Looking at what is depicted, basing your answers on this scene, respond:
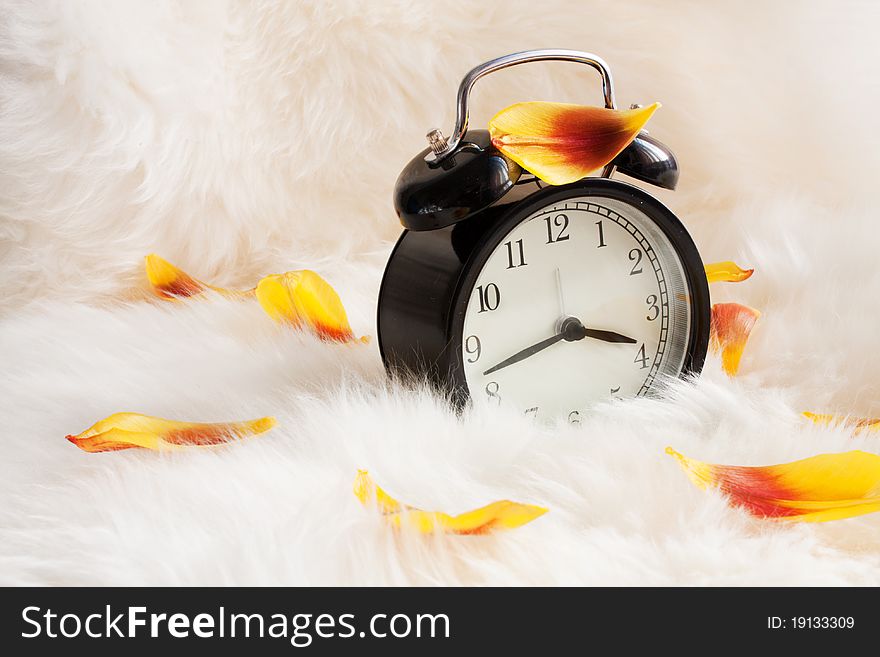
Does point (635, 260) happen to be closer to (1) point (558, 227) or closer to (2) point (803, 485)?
(1) point (558, 227)

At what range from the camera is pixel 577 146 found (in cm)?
64

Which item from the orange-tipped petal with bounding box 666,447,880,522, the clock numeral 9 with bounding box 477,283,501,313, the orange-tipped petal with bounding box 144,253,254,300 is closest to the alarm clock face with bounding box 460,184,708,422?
the clock numeral 9 with bounding box 477,283,501,313

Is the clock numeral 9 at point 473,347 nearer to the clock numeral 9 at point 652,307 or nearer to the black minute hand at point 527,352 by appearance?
the black minute hand at point 527,352

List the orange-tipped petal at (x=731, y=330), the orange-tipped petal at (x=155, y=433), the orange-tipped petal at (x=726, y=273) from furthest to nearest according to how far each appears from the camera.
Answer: the orange-tipped petal at (x=726, y=273)
the orange-tipped petal at (x=731, y=330)
the orange-tipped petal at (x=155, y=433)

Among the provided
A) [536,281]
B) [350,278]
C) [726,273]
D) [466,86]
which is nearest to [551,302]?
[536,281]

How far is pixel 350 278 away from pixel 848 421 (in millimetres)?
522

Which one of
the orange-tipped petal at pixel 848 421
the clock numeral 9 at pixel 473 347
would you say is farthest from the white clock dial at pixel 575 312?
the orange-tipped petal at pixel 848 421

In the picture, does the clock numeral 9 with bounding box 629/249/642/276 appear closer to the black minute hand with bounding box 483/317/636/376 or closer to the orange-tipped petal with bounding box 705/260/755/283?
the black minute hand with bounding box 483/317/636/376

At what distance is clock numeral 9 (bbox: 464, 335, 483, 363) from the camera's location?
2.19 feet

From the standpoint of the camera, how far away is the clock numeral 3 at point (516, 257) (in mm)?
670

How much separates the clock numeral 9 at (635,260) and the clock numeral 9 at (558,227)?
5 centimetres

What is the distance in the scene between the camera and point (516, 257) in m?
0.67
